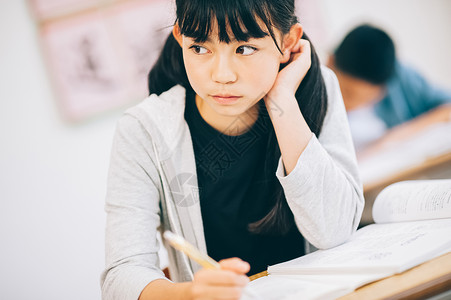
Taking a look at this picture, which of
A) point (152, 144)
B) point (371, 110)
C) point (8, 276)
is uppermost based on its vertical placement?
point (152, 144)

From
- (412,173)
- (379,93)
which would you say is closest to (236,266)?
(412,173)

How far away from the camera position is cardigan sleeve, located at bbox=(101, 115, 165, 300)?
0.63 meters

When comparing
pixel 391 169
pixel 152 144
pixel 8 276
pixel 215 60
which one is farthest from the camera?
pixel 8 276

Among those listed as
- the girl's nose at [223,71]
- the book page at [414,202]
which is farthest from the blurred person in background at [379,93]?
the girl's nose at [223,71]

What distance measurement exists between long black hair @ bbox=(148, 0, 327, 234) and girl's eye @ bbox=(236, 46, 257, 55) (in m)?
0.03

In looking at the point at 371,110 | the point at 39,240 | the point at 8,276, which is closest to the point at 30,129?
the point at 39,240

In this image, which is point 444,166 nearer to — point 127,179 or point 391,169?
point 391,169

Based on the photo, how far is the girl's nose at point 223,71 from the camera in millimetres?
669

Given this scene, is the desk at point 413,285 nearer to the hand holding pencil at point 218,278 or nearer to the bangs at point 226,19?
the hand holding pencil at point 218,278

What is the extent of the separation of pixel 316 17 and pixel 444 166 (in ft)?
3.57

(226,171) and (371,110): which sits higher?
(226,171)

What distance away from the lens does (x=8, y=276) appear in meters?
1.69

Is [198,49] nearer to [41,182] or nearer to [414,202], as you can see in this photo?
[414,202]

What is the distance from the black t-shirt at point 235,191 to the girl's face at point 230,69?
15cm
